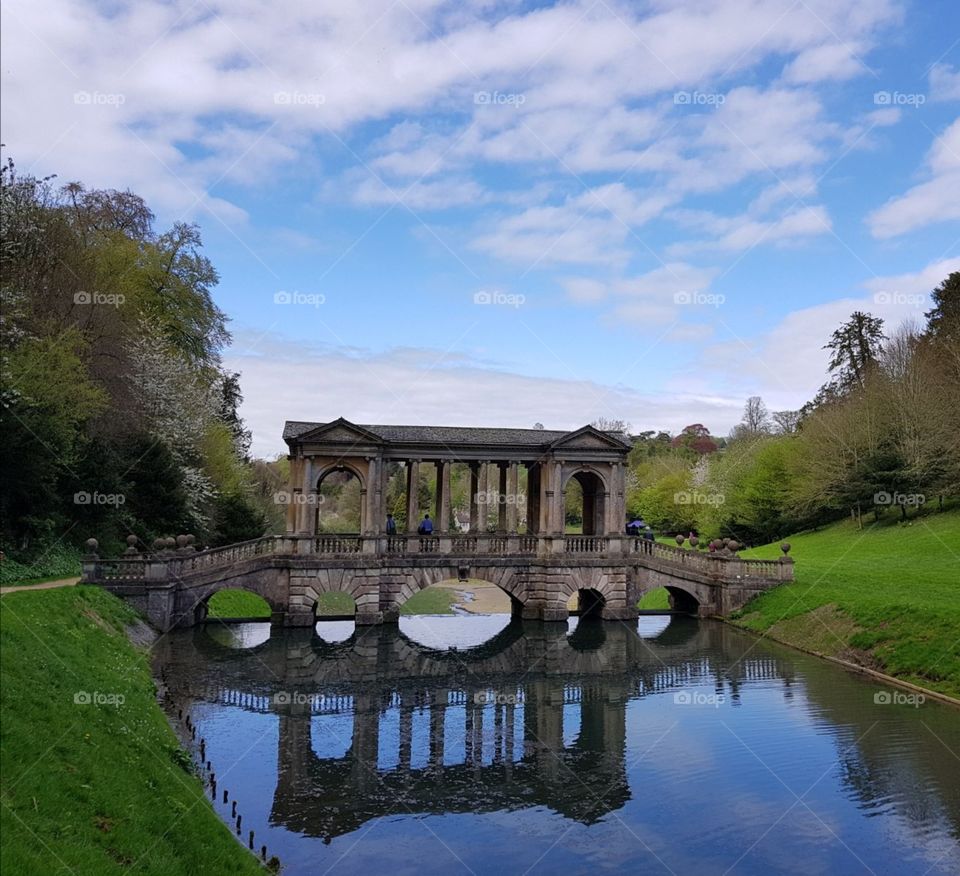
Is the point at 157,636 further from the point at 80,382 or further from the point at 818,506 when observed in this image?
the point at 818,506

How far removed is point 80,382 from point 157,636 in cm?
1016

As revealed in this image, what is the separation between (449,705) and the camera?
Result: 2380 cm

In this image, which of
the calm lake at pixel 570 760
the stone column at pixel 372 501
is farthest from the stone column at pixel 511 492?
the calm lake at pixel 570 760

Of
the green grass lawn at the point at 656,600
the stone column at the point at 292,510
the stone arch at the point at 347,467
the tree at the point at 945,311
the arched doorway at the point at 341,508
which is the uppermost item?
the tree at the point at 945,311

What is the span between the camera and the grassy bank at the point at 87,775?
974cm

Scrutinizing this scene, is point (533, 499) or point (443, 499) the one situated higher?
point (443, 499)

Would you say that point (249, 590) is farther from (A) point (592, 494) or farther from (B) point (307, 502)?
(A) point (592, 494)

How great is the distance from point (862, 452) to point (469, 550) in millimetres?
32460

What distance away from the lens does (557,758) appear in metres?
19.2

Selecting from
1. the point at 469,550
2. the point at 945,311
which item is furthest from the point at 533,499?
the point at 945,311

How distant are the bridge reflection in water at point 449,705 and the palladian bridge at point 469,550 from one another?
1988mm

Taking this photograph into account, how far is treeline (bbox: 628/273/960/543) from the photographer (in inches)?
1960

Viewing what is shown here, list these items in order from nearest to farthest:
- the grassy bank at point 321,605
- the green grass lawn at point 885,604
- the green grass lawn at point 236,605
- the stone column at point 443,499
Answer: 1. the green grass lawn at point 885,604
2. the stone column at point 443,499
3. the green grass lawn at point 236,605
4. the grassy bank at point 321,605

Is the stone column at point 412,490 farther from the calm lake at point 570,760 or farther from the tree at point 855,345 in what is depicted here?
the tree at point 855,345
